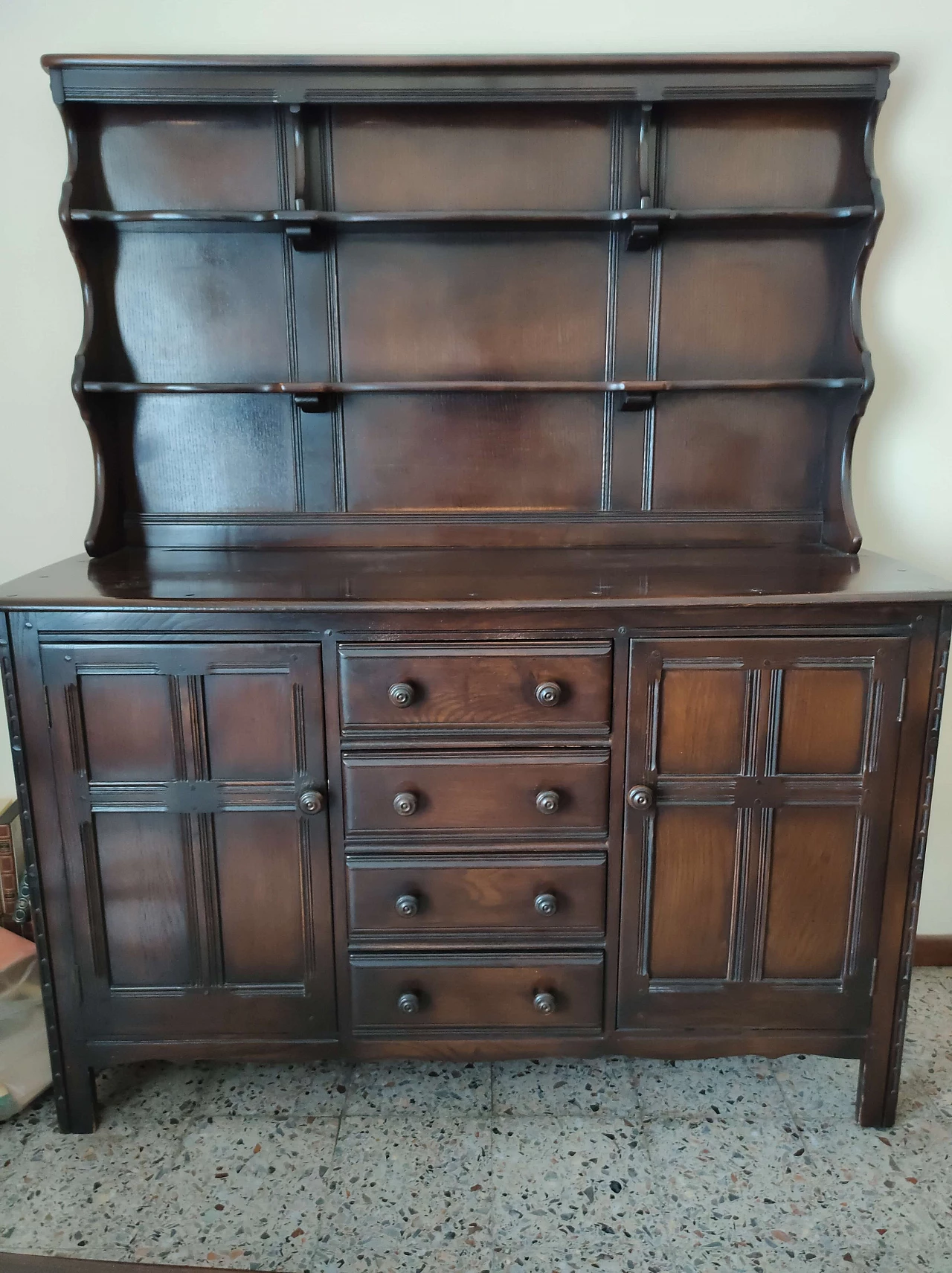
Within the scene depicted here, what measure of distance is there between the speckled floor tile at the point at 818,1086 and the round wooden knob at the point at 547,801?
831 millimetres

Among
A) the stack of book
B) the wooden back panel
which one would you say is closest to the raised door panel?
the wooden back panel

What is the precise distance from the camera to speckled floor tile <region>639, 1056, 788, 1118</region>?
5.66 feet

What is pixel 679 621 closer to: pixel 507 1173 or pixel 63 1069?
pixel 507 1173

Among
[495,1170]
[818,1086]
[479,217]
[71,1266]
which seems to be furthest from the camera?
[818,1086]

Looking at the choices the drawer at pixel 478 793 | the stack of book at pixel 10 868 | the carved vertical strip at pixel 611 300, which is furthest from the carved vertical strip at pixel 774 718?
the stack of book at pixel 10 868

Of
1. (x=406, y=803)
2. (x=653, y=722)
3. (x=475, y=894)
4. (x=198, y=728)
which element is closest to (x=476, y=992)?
(x=475, y=894)

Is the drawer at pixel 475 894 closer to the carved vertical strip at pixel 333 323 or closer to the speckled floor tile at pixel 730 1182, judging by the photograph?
the speckled floor tile at pixel 730 1182

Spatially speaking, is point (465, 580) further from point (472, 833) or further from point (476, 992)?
point (476, 992)

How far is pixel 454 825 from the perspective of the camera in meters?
1.56

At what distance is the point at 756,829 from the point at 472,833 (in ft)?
1.83

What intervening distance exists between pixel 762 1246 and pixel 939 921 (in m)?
1.15

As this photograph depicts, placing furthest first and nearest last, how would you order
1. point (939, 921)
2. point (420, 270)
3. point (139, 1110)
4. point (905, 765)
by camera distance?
point (939, 921) → point (420, 270) → point (139, 1110) → point (905, 765)

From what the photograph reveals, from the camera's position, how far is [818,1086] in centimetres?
180

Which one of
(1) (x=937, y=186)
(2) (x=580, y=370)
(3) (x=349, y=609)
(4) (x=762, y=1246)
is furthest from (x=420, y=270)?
(4) (x=762, y=1246)
